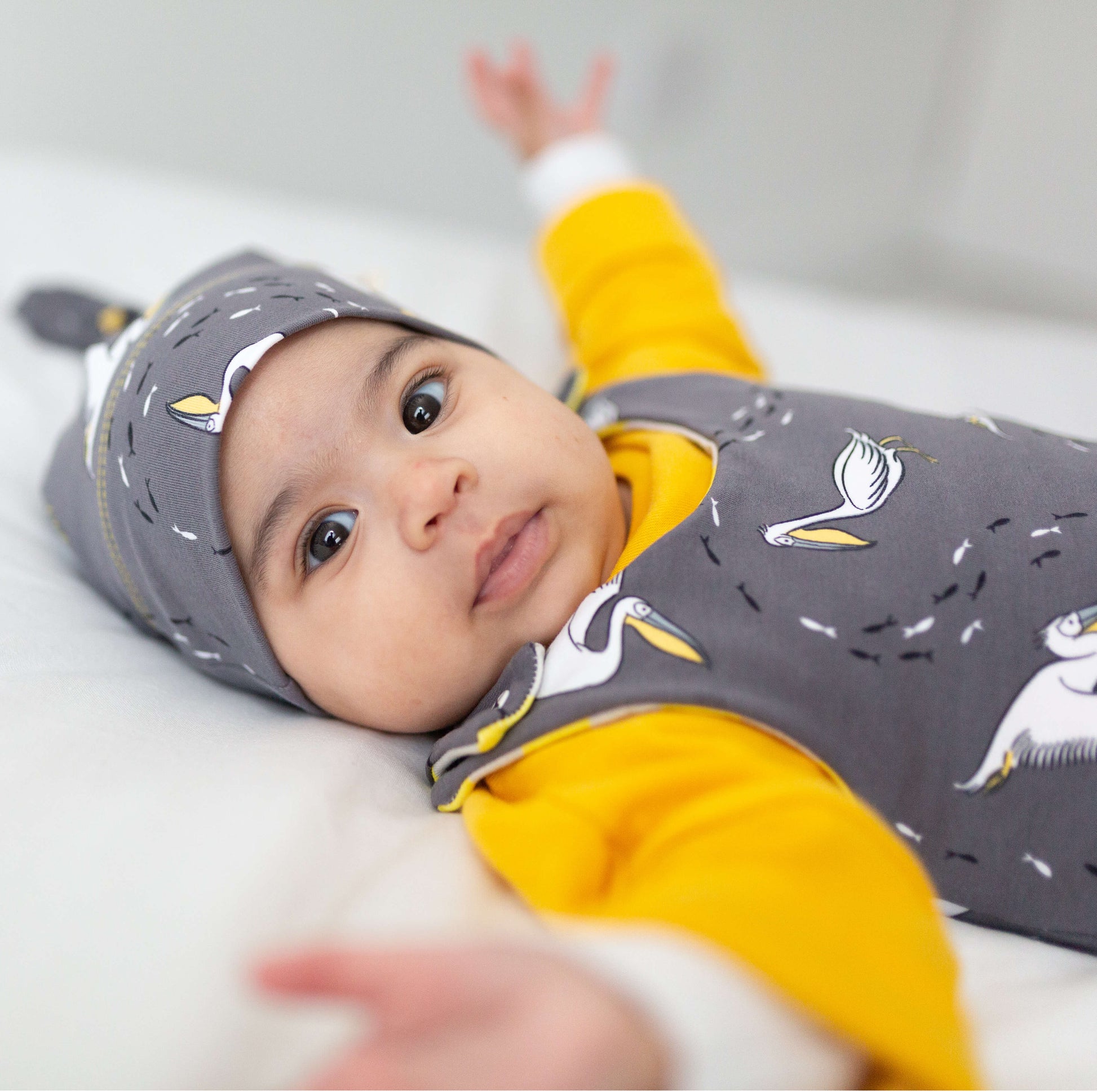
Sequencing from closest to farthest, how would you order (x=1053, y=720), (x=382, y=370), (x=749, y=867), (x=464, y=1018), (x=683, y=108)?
(x=464, y=1018) < (x=749, y=867) < (x=1053, y=720) < (x=382, y=370) < (x=683, y=108)

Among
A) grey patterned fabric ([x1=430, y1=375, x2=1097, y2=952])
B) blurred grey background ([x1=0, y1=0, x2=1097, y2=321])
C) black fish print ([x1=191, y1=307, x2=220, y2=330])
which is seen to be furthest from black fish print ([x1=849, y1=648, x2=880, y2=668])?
blurred grey background ([x1=0, y1=0, x2=1097, y2=321])

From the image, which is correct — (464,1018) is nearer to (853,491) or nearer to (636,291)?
(853,491)

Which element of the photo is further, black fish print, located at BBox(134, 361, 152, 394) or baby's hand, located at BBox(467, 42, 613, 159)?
baby's hand, located at BBox(467, 42, 613, 159)

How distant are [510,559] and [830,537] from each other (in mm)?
230

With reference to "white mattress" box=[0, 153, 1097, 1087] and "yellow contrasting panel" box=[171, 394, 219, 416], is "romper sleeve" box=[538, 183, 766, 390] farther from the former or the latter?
"white mattress" box=[0, 153, 1097, 1087]

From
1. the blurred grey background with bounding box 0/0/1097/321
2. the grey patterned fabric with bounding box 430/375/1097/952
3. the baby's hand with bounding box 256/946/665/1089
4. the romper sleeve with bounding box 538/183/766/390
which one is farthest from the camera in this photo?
the blurred grey background with bounding box 0/0/1097/321

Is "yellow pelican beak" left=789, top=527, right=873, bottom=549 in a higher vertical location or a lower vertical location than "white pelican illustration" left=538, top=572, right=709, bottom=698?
higher

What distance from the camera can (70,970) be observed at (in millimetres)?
452

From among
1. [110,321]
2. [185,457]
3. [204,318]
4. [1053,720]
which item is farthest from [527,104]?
[1053,720]

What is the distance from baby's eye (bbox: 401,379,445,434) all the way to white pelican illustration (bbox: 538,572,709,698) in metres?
0.20

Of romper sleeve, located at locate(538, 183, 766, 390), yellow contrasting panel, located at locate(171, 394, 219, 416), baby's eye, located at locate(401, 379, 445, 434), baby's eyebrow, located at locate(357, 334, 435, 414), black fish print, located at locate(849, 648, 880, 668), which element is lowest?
black fish print, located at locate(849, 648, 880, 668)

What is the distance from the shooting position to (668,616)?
25.3 inches

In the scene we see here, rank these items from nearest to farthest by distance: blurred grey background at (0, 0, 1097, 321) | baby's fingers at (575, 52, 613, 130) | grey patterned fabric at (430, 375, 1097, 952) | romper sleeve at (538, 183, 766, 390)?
grey patterned fabric at (430, 375, 1097, 952) < romper sleeve at (538, 183, 766, 390) < baby's fingers at (575, 52, 613, 130) < blurred grey background at (0, 0, 1097, 321)

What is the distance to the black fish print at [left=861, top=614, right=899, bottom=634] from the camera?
0.63 metres
